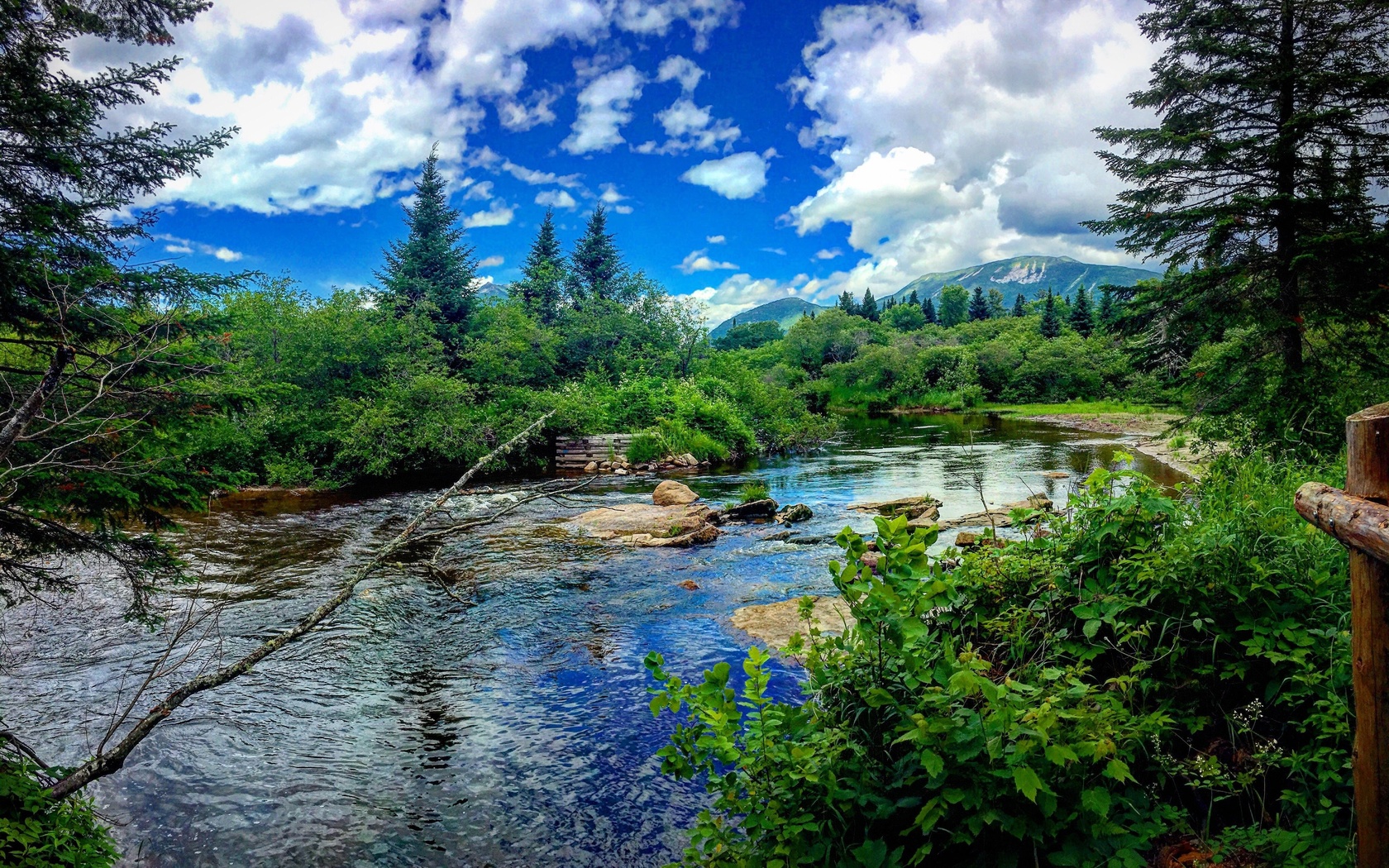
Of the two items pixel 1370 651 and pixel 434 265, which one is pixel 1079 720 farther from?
pixel 434 265

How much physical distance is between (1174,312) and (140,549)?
13262mm

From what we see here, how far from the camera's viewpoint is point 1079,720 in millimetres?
2701

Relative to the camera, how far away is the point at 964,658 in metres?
2.99

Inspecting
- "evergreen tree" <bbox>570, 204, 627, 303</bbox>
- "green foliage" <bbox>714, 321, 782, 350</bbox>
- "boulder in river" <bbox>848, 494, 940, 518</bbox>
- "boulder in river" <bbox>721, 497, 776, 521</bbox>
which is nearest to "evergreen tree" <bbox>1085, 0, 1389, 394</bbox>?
"boulder in river" <bbox>848, 494, 940, 518</bbox>

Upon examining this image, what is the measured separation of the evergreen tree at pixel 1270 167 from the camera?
8719mm

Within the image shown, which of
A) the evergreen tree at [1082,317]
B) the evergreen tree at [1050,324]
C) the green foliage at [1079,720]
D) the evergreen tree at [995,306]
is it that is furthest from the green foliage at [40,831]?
the evergreen tree at [995,306]

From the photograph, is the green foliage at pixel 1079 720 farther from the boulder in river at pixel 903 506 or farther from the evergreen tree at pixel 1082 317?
the evergreen tree at pixel 1082 317

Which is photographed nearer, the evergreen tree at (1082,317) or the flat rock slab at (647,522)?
the flat rock slab at (647,522)

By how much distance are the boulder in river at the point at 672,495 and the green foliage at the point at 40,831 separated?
475 inches

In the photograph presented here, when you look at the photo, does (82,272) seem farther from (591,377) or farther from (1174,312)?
(591,377)

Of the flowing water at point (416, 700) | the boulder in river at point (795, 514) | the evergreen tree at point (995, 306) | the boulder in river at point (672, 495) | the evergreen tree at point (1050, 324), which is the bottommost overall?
the flowing water at point (416, 700)

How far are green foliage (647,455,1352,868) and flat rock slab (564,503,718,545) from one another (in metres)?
8.85

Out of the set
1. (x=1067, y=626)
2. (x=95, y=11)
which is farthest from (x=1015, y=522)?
(x=95, y=11)

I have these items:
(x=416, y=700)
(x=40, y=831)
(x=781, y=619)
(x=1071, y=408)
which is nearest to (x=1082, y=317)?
(x=1071, y=408)
